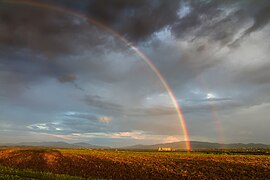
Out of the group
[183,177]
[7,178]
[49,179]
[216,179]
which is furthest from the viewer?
[183,177]

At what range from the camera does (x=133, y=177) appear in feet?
110

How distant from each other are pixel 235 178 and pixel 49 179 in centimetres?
1970

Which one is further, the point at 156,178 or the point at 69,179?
the point at 156,178

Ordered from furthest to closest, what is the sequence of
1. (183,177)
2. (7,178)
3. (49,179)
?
1. (183,177)
2. (49,179)
3. (7,178)

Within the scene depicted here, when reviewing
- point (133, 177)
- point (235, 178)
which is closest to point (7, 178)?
point (133, 177)

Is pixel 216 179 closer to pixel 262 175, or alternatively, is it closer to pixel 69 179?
pixel 262 175

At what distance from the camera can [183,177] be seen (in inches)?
1314

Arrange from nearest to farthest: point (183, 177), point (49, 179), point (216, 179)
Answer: point (49, 179)
point (216, 179)
point (183, 177)

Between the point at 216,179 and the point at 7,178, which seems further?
the point at 216,179

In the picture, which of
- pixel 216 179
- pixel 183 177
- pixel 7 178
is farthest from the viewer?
pixel 183 177

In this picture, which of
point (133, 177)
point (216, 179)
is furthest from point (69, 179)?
point (216, 179)

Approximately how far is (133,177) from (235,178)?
11.4m

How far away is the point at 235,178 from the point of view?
3189cm

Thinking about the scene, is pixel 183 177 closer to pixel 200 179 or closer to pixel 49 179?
pixel 200 179
